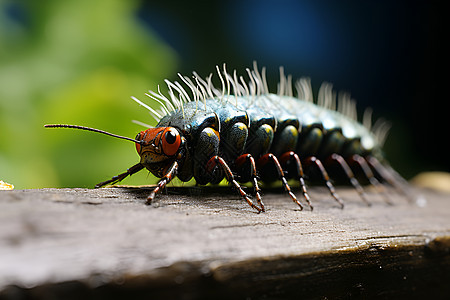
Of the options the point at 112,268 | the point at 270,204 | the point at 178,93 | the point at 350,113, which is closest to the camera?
the point at 112,268

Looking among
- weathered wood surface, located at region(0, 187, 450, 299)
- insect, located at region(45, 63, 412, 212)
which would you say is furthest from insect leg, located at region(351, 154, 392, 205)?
weathered wood surface, located at region(0, 187, 450, 299)

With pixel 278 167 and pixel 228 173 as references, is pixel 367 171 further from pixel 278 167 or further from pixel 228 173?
pixel 228 173

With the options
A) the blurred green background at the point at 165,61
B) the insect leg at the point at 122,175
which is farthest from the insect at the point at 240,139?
the blurred green background at the point at 165,61

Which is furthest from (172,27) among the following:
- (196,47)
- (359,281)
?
(359,281)

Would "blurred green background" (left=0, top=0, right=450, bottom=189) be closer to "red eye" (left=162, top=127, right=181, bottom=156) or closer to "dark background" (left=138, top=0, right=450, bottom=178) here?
"dark background" (left=138, top=0, right=450, bottom=178)

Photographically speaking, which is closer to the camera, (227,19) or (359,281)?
(359,281)

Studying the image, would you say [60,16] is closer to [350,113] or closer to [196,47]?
[196,47]

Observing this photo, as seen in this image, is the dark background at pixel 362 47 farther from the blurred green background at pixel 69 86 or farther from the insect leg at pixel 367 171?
the insect leg at pixel 367 171
